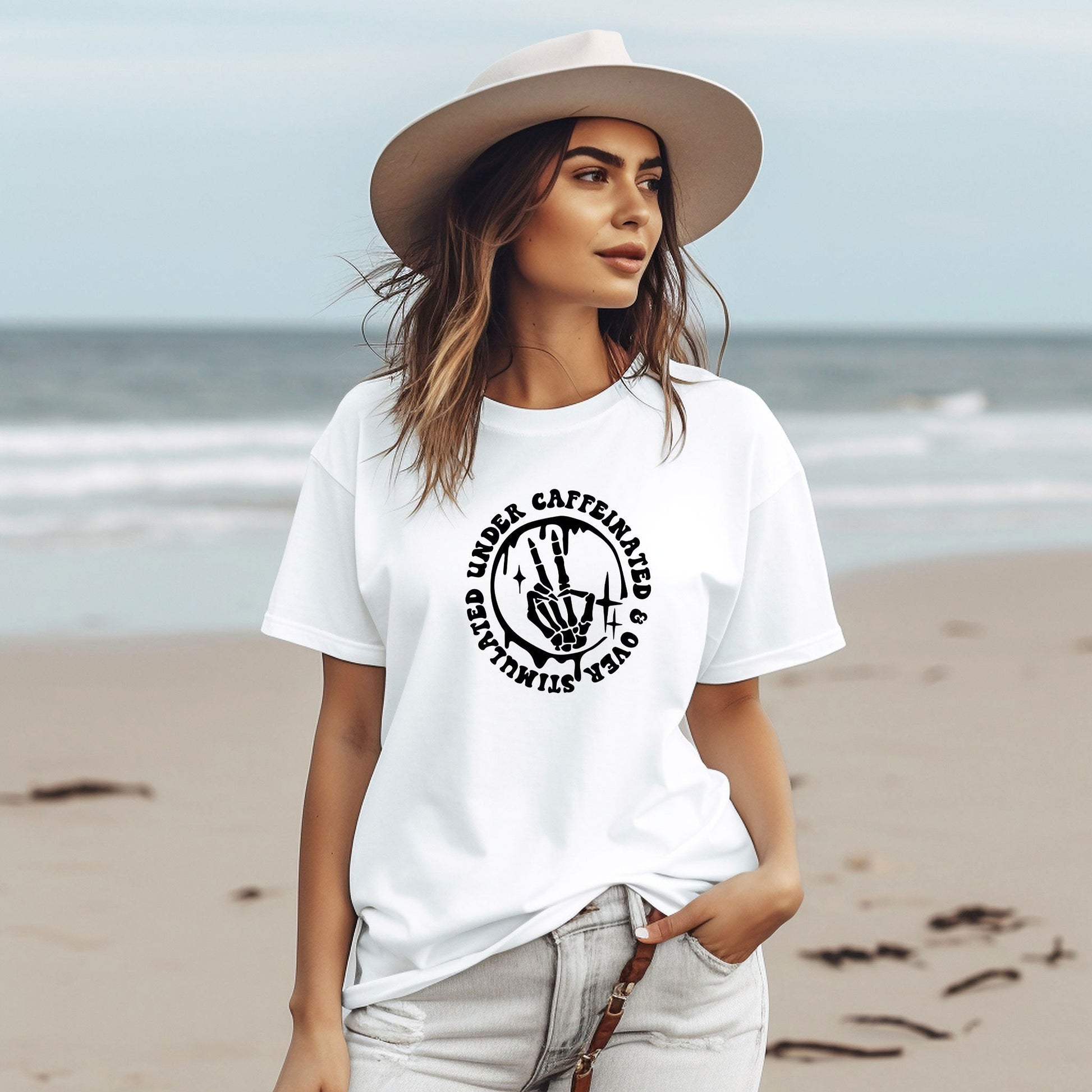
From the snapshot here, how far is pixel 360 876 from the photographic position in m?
1.75

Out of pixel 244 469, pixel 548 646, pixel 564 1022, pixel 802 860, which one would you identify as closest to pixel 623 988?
pixel 564 1022

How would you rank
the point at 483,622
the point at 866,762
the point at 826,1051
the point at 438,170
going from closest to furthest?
the point at 483,622 → the point at 438,170 → the point at 826,1051 → the point at 866,762

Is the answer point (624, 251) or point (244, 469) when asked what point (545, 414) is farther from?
point (244, 469)

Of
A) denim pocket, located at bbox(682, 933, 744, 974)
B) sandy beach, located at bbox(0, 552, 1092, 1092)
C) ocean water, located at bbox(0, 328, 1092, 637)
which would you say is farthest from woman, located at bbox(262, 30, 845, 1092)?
sandy beach, located at bbox(0, 552, 1092, 1092)

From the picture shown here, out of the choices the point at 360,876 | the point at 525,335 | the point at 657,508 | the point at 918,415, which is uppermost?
the point at 525,335

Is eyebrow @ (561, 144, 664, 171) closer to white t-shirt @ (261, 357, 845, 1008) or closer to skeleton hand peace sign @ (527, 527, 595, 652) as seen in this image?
white t-shirt @ (261, 357, 845, 1008)

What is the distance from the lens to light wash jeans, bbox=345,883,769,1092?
5.38 feet

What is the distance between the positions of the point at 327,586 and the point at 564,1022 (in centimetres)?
62

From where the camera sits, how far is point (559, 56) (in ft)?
5.68

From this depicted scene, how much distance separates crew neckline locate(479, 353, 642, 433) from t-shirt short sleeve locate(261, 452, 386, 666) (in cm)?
22

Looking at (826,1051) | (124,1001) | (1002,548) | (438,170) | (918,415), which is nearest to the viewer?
(438,170)

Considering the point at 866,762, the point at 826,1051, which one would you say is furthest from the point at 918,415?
the point at 826,1051

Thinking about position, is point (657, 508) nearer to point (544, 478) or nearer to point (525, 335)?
point (544, 478)

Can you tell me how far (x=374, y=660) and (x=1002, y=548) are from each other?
884 cm
